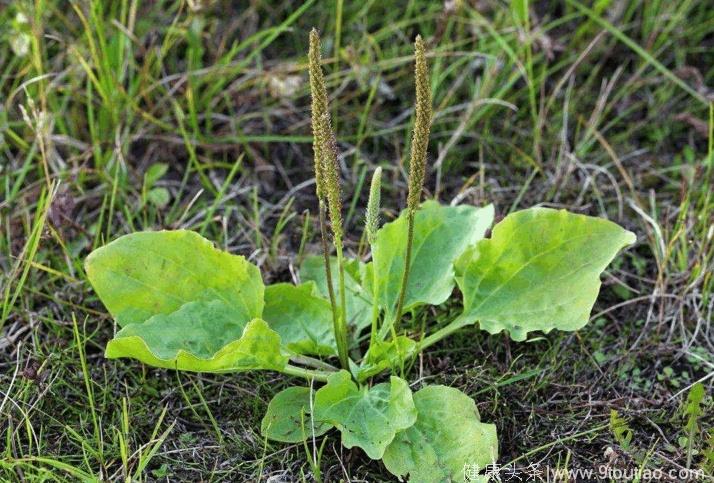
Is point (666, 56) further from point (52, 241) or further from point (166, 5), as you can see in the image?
point (52, 241)

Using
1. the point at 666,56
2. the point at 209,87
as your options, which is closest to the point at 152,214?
the point at 209,87

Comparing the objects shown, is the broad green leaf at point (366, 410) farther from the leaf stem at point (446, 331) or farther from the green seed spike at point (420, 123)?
the green seed spike at point (420, 123)

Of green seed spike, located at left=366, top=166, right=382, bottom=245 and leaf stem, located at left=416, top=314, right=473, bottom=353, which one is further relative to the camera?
leaf stem, located at left=416, top=314, right=473, bottom=353

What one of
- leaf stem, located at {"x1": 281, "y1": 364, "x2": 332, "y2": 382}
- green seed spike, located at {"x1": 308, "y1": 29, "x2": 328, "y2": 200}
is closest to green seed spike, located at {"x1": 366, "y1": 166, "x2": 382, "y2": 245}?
green seed spike, located at {"x1": 308, "y1": 29, "x2": 328, "y2": 200}

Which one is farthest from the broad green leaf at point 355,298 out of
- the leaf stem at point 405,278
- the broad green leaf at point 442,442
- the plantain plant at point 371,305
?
the broad green leaf at point 442,442

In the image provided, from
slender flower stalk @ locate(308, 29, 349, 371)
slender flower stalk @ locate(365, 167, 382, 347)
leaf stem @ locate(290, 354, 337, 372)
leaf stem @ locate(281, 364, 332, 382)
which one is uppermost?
slender flower stalk @ locate(308, 29, 349, 371)

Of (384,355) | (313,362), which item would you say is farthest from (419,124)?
(313,362)

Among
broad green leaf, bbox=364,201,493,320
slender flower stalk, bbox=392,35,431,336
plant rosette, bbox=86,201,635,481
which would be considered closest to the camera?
slender flower stalk, bbox=392,35,431,336

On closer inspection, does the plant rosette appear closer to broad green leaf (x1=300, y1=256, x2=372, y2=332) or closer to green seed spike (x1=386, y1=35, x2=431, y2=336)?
broad green leaf (x1=300, y1=256, x2=372, y2=332)
